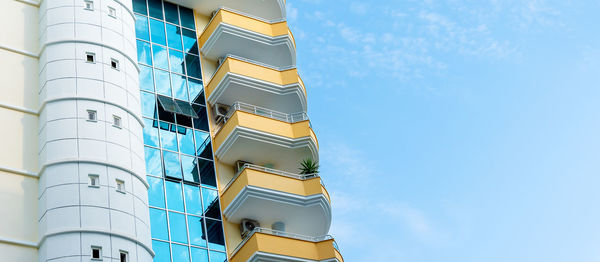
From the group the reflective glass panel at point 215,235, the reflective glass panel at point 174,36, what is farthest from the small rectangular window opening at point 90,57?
the reflective glass panel at point 215,235

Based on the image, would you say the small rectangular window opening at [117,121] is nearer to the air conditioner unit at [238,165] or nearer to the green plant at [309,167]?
the air conditioner unit at [238,165]

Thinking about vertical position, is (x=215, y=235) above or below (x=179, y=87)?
below

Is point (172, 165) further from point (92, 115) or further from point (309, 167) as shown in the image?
point (309, 167)

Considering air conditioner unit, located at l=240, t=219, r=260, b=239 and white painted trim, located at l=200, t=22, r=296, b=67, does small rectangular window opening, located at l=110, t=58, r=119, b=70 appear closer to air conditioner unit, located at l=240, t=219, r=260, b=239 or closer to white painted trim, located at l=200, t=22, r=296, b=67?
white painted trim, located at l=200, t=22, r=296, b=67

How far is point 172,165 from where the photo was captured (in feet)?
97.3

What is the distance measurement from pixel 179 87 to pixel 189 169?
3975 millimetres

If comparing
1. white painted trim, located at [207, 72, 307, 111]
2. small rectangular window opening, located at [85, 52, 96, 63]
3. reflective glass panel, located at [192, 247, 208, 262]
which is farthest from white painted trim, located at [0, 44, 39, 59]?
reflective glass panel, located at [192, 247, 208, 262]

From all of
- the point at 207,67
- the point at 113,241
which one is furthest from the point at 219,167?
the point at 113,241

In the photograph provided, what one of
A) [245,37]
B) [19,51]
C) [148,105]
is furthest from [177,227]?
[245,37]

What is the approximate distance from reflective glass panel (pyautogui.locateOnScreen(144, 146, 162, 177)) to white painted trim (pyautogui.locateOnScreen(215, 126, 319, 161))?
251cm

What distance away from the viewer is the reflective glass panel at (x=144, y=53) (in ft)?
106

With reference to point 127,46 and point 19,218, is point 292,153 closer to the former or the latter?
point 127,46

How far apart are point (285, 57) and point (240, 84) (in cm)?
400

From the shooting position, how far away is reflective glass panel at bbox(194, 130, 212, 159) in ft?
102
